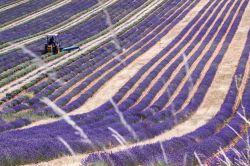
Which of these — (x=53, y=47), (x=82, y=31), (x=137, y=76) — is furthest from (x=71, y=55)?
(x=137, y=76)

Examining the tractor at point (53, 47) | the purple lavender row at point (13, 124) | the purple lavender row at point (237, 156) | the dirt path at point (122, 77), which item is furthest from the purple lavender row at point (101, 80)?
the purple lavender row at point (237, 156)

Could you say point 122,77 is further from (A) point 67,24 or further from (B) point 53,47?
(A) point 67,24

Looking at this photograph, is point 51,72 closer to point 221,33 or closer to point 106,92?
point 106,92

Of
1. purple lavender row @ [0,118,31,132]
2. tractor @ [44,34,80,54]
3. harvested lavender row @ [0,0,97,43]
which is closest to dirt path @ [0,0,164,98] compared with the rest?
tractor @ [44,34,80,54]

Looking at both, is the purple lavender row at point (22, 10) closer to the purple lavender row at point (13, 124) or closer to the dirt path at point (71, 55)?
the dirt path at point (71, 55)

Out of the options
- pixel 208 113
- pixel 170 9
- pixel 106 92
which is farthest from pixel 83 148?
pixel 170 9

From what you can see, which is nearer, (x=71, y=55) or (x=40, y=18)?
(x=71, y=55)
